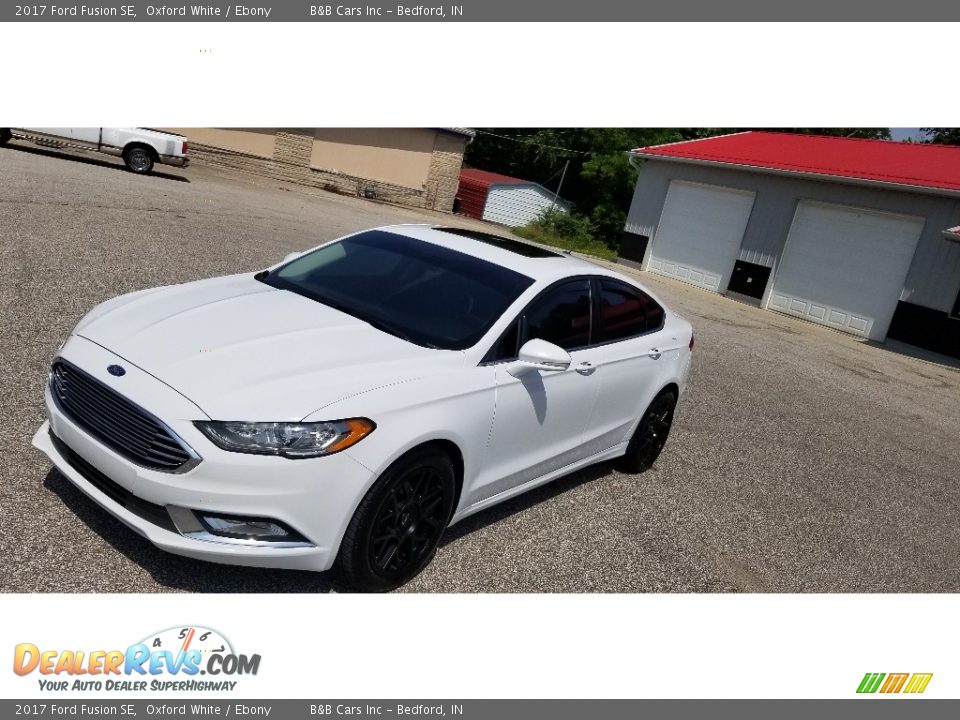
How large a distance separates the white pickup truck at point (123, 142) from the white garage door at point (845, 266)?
649 inches

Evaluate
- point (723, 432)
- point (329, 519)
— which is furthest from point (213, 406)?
point (723, 432)

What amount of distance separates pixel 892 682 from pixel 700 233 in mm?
21030

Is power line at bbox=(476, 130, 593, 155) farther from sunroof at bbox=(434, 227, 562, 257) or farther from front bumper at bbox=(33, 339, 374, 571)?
front bumper at bbox=(33, 339, 374, 571)

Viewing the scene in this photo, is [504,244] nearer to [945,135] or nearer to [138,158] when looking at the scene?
[138,158]

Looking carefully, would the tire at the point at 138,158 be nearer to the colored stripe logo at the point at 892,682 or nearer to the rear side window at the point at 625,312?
the rear side window at the point at 625,312

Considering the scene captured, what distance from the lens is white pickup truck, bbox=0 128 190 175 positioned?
1839 cm

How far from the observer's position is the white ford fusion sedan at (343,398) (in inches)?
126

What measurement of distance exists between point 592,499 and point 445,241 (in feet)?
6.71

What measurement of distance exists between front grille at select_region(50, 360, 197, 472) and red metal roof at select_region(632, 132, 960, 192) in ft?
64.2

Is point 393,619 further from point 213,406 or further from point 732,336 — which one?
point 732,336

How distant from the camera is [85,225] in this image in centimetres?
1009

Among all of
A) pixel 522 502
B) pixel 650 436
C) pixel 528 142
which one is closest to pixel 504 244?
pixel 522 502

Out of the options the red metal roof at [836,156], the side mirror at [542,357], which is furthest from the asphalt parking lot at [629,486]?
the red metal roof at [836,156]

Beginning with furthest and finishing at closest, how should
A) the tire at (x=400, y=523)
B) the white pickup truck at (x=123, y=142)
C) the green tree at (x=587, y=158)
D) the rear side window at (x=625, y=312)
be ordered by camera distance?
the green tree at (x=587, y=158) < the white pickup truck at (x=123, y=142) < the rear side window at (x=625, y=312) < the tire at (x=400, y=523)
